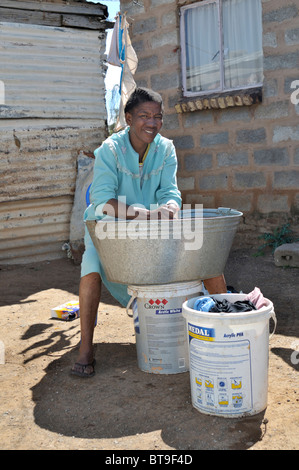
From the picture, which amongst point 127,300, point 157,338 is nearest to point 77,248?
point 127,300

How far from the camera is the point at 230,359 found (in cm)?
236

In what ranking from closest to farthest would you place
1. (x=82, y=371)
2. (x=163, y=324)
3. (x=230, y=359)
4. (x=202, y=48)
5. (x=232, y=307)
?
(x=230, y=359)
(x=232, y=307)
(x=163, y=324)
(x=82, y=371)
(x=202, y=48)

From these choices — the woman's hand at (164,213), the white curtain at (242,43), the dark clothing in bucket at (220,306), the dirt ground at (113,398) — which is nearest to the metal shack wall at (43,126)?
the white curtain at (242,43)

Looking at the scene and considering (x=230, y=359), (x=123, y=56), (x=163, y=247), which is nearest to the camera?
(x=230, y=359)

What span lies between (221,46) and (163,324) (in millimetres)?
4132

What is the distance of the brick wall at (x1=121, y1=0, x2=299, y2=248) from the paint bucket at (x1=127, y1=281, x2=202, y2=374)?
2.95 m

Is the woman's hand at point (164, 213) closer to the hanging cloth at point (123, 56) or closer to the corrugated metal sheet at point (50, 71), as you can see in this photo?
the hanging cloth at point (123, 56)

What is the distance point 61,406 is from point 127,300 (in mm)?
808

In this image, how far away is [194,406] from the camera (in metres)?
2.55

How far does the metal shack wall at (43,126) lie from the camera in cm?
606

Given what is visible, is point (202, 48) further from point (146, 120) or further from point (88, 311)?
point (88, 311)

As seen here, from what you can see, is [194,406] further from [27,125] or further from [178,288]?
[27,125]

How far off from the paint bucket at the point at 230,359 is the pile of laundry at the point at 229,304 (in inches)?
2.9

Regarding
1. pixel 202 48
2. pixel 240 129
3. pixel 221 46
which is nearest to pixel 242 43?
pixel 221 46
